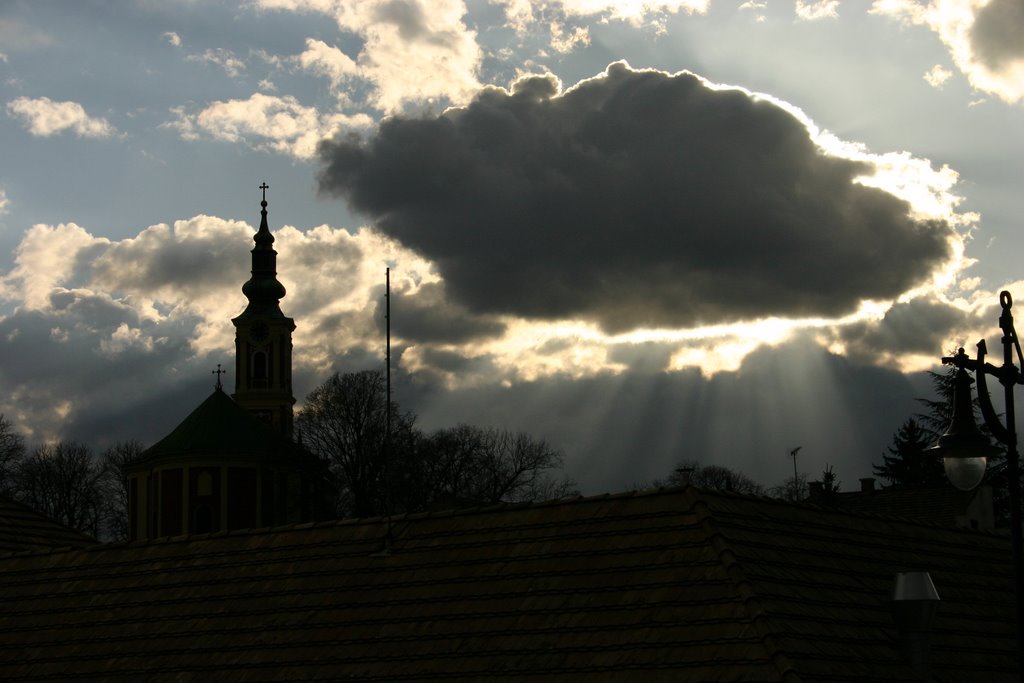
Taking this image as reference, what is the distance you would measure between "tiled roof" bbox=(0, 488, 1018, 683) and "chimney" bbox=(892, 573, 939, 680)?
0.20m

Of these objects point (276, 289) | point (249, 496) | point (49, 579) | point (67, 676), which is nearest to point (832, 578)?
point (67, 676)

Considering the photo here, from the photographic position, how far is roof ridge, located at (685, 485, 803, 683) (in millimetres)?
14633

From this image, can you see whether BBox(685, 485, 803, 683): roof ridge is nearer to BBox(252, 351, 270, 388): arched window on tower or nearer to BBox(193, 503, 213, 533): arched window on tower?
BBox(193, 503, 213, 533): arched window on tower

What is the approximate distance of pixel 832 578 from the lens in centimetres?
1805

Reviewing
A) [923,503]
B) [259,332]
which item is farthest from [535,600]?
[259,332]

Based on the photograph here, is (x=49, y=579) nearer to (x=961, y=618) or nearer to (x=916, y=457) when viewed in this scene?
(x=961, y=618)

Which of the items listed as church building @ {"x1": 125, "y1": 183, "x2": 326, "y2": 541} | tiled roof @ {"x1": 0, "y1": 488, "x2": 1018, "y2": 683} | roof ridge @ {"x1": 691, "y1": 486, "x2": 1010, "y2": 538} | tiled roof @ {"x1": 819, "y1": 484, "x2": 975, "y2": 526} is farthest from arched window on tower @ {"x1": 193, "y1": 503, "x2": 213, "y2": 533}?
roof ridge @ {"x1": 691, "y1": 486, "x2": 1010, "y2": 538}

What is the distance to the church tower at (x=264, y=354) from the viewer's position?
92.6 meters

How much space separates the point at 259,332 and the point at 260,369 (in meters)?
2.53

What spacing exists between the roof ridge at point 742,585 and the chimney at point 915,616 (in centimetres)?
221

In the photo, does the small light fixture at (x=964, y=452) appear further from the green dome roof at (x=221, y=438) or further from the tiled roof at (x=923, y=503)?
the green dome roof at (x=221, y=438)

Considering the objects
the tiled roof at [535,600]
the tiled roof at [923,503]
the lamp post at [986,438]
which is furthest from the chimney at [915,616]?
the tiled roof at [923,503]

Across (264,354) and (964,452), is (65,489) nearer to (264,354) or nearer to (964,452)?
(264,354)

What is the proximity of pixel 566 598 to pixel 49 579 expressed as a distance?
9274mm
